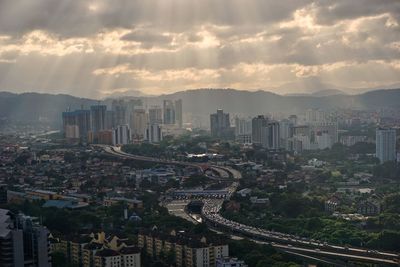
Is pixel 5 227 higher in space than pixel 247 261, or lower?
higher

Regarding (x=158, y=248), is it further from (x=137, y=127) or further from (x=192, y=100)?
(x=192, y=100)

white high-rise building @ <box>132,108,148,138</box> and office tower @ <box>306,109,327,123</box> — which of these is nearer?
white high-rise building @ <box>132,108,148,138</box>

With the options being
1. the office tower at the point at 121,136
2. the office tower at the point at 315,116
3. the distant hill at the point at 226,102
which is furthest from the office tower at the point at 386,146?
the distant hill at the point at 226,102

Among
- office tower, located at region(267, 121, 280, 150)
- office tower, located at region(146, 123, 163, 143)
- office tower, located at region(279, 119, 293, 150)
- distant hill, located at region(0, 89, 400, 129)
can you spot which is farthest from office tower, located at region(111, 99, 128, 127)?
distant hill, located at region(0, 89, 400, 129)

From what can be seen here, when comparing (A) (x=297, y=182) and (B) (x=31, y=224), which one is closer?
(B) (x=31, y=224)

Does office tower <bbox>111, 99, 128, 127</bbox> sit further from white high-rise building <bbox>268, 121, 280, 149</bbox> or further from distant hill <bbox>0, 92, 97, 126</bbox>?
distant hill <bbox>0, 92, 97, 126</bbox>

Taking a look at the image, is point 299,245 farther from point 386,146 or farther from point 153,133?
point 153,133

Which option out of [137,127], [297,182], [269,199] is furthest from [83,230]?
[137,127]
